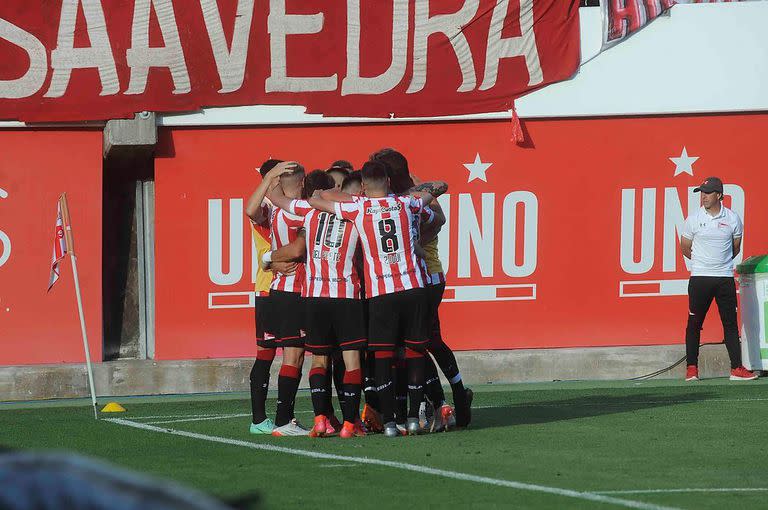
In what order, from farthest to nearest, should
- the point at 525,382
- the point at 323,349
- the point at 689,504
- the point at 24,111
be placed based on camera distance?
1. the point at 525,382
2. the point at 24,111
3. the point at 323,349
4. the point at 689,504

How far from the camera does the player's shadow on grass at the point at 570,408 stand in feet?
36.8

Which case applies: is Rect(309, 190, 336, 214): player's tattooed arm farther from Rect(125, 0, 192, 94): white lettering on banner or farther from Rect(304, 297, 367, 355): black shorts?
Rect(125, 0, 192, 94): white lettering on banner

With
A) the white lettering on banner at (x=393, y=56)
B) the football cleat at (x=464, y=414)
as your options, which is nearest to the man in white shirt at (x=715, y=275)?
the white lettering on banner at (x=393, y=56)

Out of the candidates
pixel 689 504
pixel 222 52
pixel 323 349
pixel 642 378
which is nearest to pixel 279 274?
pixel 323 349

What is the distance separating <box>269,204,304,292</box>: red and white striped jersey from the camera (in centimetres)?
1016

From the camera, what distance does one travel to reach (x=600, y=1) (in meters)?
16.3

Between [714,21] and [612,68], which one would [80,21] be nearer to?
[612,68]

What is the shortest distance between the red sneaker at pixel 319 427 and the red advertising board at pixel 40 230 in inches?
246

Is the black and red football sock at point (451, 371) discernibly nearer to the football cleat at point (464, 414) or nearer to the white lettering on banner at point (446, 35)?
the football cleat at point (464, 414)

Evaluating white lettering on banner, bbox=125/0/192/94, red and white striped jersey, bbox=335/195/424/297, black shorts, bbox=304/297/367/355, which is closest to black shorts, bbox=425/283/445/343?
red and white striped jersey, bbox=335/195/424/297

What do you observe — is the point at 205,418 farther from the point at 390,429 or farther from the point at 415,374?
the point at 415,374

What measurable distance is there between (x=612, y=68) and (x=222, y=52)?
15.3ft

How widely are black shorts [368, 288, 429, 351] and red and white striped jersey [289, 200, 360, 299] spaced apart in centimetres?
25

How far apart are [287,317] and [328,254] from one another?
2.02 ft
